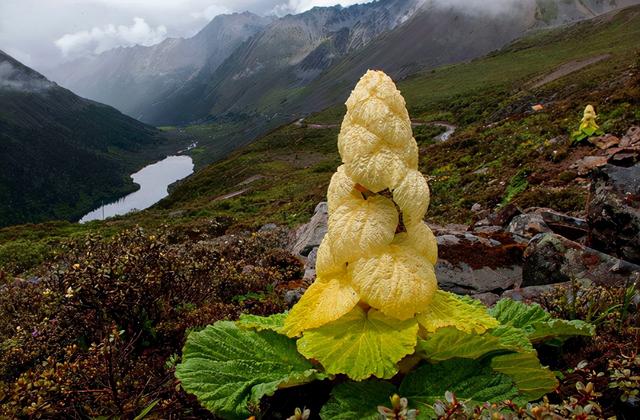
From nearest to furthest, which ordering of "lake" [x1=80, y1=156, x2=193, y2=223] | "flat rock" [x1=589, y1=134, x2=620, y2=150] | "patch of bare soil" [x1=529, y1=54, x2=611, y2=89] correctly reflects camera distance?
"flat rock" [x1=589, y1=134, x2=620, y2=150] < "patch of bare soil" [x1=529, y1=54, x2=611, y2=89] < "lake" [x1=80, y1=156, x2=193, y2=223]

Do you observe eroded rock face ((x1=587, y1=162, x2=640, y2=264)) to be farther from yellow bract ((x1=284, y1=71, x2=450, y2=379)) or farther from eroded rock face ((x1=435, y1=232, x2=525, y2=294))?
yellow bract ((x1=284, y1=71, x2=450, y2=379))

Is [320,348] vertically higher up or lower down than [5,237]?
higher up

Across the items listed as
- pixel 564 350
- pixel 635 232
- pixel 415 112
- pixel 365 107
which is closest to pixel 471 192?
pixel 635 232

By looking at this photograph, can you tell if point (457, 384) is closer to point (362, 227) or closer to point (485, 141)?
point (362, 227)

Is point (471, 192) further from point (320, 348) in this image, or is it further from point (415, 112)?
point (415, 112)

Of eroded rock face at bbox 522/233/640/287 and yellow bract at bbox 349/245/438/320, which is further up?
yellow bract at bbox 349/245/438/320

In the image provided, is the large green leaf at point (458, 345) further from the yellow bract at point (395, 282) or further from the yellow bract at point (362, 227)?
the yellow bract at point (362, 227)

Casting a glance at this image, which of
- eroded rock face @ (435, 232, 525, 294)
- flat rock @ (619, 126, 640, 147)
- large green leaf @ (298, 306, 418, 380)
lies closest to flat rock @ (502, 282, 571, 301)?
eroded rock face @ (435, 232, 525, 294)
